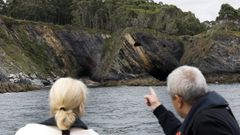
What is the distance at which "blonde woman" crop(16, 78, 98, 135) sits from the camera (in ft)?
17.1

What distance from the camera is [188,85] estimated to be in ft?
17.8

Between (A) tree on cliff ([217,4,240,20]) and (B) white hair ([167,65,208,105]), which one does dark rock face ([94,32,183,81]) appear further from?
(B) white hair ([167,65,208,105])

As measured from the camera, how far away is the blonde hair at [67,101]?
5.23 m

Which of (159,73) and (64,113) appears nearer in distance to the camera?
(64,113)

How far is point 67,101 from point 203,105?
130cm

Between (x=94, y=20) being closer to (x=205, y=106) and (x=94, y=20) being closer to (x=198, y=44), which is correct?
(x=198, y=44)

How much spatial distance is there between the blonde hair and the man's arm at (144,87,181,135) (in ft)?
4.10

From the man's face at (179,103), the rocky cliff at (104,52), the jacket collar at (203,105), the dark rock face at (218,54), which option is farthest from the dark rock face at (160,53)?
the jacket collar at (203,105)

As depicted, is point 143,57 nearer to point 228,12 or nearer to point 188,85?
point 228,12

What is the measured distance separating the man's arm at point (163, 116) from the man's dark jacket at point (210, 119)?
3.18 feet

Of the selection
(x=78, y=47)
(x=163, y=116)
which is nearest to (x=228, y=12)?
(x=78, y=47)

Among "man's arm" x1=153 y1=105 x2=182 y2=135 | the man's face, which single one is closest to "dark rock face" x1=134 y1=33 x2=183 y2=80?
"man's arm" x1=153 y1=105 x2=182 y2=135

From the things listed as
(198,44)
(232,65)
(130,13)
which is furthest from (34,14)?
(232,65)

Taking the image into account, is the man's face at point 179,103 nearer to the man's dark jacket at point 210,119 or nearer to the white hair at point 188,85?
the white hair at point 188,85
